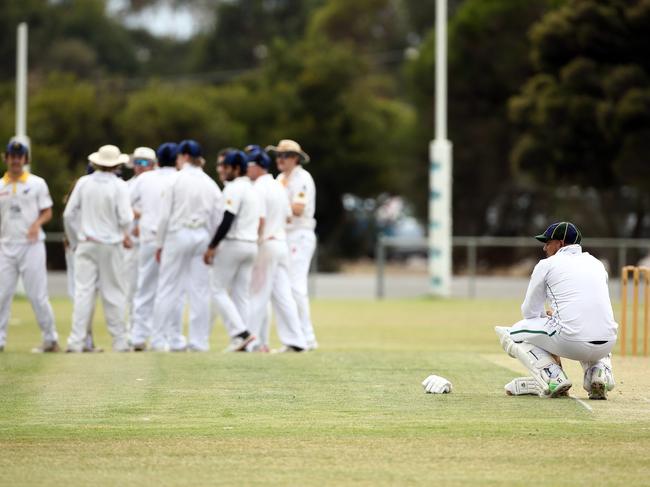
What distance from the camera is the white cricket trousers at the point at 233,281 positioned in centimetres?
1573

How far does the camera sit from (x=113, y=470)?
8031mm

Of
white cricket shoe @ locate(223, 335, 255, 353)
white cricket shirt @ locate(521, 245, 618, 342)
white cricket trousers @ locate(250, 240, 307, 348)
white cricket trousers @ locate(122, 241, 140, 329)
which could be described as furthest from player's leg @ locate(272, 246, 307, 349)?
white cricket shirt @ locate(521, 245, 618, 342)

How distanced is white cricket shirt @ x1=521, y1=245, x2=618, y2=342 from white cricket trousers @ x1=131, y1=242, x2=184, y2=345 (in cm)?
669

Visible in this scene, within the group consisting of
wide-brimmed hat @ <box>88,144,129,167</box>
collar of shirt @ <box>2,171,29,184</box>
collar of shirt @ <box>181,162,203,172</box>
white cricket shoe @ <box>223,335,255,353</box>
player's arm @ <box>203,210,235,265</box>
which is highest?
wide-brimmed hat @ <box>88,144,129,167</box>

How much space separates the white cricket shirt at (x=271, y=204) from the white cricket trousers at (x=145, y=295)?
152 cm

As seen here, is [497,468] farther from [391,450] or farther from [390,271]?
[390,271]

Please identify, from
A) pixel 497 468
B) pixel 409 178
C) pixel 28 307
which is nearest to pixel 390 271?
pixel 409 178

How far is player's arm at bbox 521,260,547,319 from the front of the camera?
11.0 m

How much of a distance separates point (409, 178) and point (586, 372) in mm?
36331

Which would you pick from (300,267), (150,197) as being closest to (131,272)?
(150,197)

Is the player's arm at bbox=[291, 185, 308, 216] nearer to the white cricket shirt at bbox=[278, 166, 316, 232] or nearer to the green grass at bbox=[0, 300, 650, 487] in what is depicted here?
the white cricket shirt at bbox=[278, 166, 316, 232]

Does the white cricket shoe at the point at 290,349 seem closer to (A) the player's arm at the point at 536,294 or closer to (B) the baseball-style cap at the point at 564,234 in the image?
(A) the player's arm at the point at 536,294

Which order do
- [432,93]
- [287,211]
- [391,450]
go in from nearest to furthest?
[391,450]
[287,211]
[432,93]

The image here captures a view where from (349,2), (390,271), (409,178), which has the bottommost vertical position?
(390,271)
